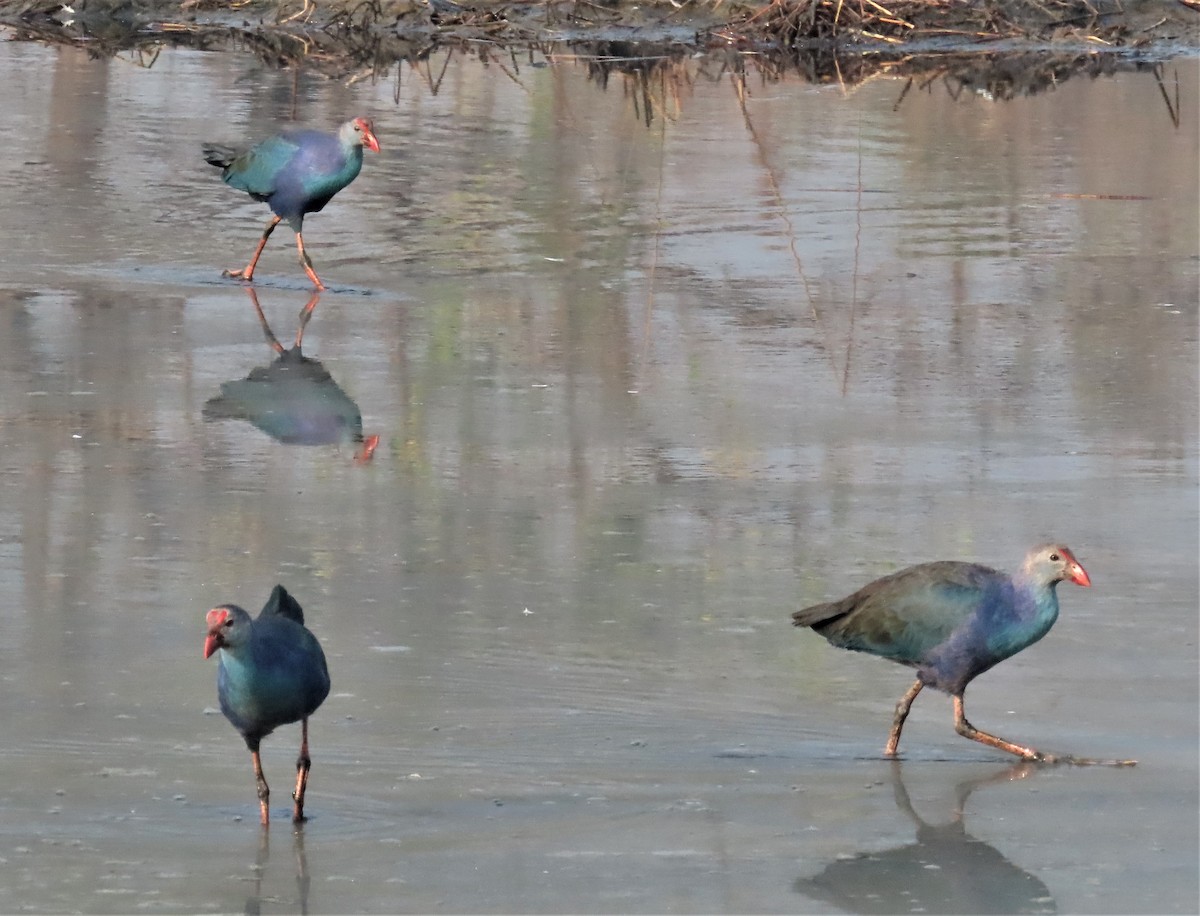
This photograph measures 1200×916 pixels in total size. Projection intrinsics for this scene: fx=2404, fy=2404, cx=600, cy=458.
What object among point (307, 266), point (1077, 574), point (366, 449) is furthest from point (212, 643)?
point (307, 266)

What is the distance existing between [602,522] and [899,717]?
1935 mm

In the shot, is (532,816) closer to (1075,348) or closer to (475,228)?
(1075,348)

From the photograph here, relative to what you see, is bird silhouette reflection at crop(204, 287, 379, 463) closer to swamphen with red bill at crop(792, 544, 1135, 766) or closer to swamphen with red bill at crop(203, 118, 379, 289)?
swamphen with red bill at crop(203, 118, 379, 289)

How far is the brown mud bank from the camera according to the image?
2022cm

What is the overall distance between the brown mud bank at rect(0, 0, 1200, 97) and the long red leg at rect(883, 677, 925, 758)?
14001 millimetres

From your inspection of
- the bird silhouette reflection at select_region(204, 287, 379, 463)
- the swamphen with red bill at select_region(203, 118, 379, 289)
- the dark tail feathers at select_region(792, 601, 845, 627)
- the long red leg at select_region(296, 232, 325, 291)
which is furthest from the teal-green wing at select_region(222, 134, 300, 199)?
the dark tail feathers at select_region(792, 601, 845, 627)

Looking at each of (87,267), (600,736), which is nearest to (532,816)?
(600,736)

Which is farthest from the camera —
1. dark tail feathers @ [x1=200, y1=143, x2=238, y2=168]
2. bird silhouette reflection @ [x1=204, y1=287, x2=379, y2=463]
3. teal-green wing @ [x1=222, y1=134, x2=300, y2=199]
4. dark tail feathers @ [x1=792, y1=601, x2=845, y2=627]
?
dark tail feathers @ [x1=200, y1=143, x2=238, y2=168]

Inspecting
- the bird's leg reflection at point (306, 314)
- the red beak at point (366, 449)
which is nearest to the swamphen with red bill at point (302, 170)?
the bird's leg reflection at point (306, 314)

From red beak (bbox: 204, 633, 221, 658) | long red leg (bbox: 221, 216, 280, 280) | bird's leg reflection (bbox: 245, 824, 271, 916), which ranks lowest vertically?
bird's leg reflection (bbox: 245, 824, 271, 916)

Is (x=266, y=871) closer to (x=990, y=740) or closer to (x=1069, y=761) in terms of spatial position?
(x=990, y=740)

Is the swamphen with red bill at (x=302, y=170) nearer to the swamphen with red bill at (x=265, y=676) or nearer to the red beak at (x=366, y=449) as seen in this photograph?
the red beak at (x=366, y=449)

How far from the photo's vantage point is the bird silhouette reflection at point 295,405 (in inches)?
341

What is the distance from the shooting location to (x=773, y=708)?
6.04 metres
